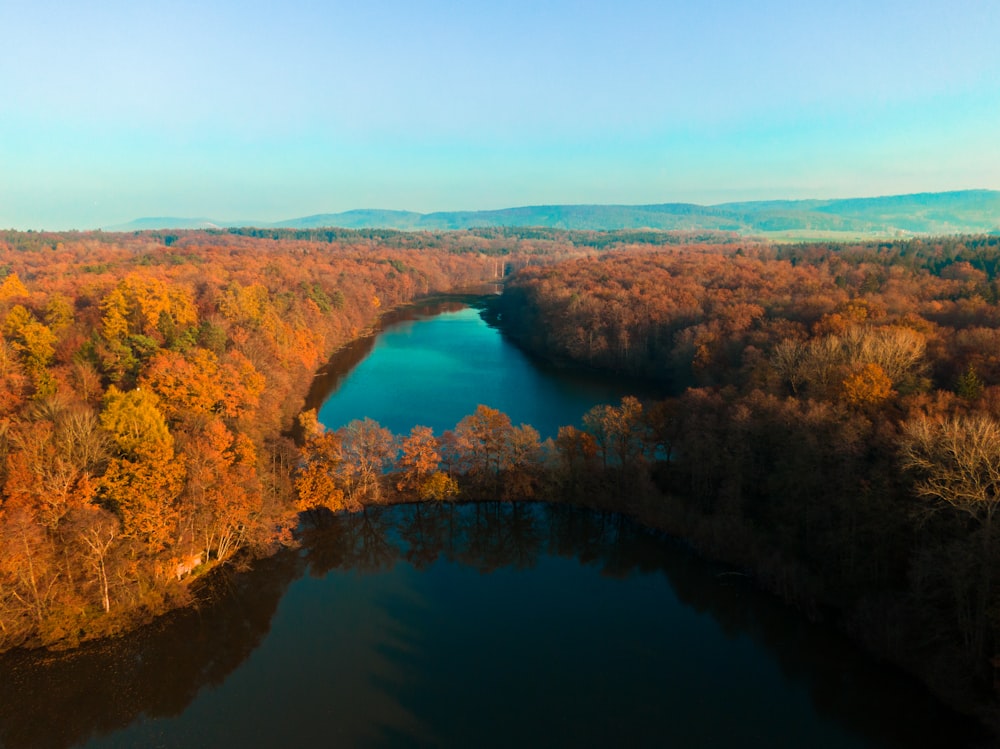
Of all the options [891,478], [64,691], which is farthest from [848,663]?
[64,691]

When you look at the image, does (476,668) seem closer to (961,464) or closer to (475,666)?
(475,666)

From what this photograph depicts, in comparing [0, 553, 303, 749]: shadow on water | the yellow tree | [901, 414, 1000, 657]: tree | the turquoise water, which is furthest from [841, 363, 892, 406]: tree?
the yellow tree

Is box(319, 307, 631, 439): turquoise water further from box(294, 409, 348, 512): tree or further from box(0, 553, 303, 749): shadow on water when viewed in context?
box(0, 553, 303, 749): shadow on water

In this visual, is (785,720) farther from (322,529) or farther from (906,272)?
(906,272)

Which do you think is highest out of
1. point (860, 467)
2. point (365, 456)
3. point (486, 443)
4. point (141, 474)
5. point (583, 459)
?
point (141, 474)

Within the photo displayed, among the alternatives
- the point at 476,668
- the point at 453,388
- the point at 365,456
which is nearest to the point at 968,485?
the point at 476,668

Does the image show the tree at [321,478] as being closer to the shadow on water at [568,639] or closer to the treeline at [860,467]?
the shadow on water at [568,639]

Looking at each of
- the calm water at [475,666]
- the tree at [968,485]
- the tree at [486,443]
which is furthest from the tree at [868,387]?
the tree at [486,443]
